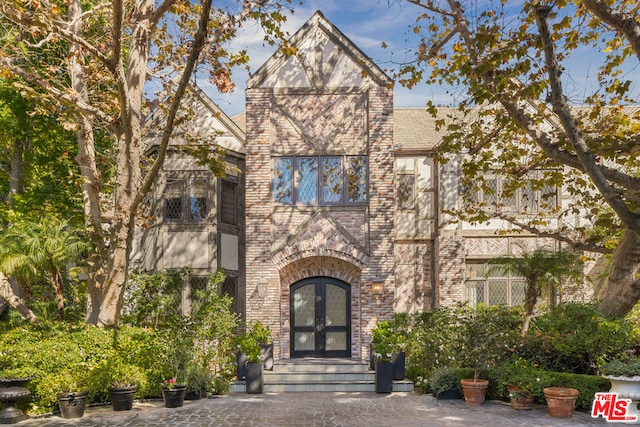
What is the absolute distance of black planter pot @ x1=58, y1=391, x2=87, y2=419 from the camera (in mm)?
10414

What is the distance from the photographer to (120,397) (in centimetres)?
1108

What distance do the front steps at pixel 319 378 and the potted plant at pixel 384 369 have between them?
1.25ft

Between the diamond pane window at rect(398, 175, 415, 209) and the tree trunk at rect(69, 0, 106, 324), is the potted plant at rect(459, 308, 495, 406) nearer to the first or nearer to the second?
the diamond pane window at rect(398, 175, 415, 209)

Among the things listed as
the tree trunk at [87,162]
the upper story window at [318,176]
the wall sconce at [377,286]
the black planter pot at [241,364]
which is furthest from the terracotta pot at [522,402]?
the tree trunk at [87,162]

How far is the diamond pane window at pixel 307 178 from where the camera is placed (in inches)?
637

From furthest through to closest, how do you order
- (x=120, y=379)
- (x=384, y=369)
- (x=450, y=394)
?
(x=384, y=369)
(x=450, y=394)
(x=120, y=379)

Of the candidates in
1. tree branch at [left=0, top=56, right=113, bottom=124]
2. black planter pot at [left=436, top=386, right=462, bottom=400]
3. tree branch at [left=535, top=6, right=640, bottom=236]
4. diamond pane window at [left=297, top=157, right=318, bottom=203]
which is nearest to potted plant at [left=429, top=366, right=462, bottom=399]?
black planter pot at [left=436, top=386, right=462, bottom=400]

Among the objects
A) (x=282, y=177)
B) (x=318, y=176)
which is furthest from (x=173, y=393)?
(x=318, y=176)

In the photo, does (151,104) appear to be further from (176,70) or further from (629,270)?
(629,270)

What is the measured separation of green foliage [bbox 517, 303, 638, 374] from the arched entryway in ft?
18.3

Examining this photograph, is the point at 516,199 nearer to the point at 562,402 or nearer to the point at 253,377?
the point at 562,402

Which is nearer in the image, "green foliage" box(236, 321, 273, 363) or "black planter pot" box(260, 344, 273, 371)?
"green foliage" box(236, 321, 273, 363)

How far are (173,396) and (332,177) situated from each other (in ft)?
25.1

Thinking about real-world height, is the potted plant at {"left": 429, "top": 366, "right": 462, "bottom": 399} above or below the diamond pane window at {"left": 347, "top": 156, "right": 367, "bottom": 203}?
below
